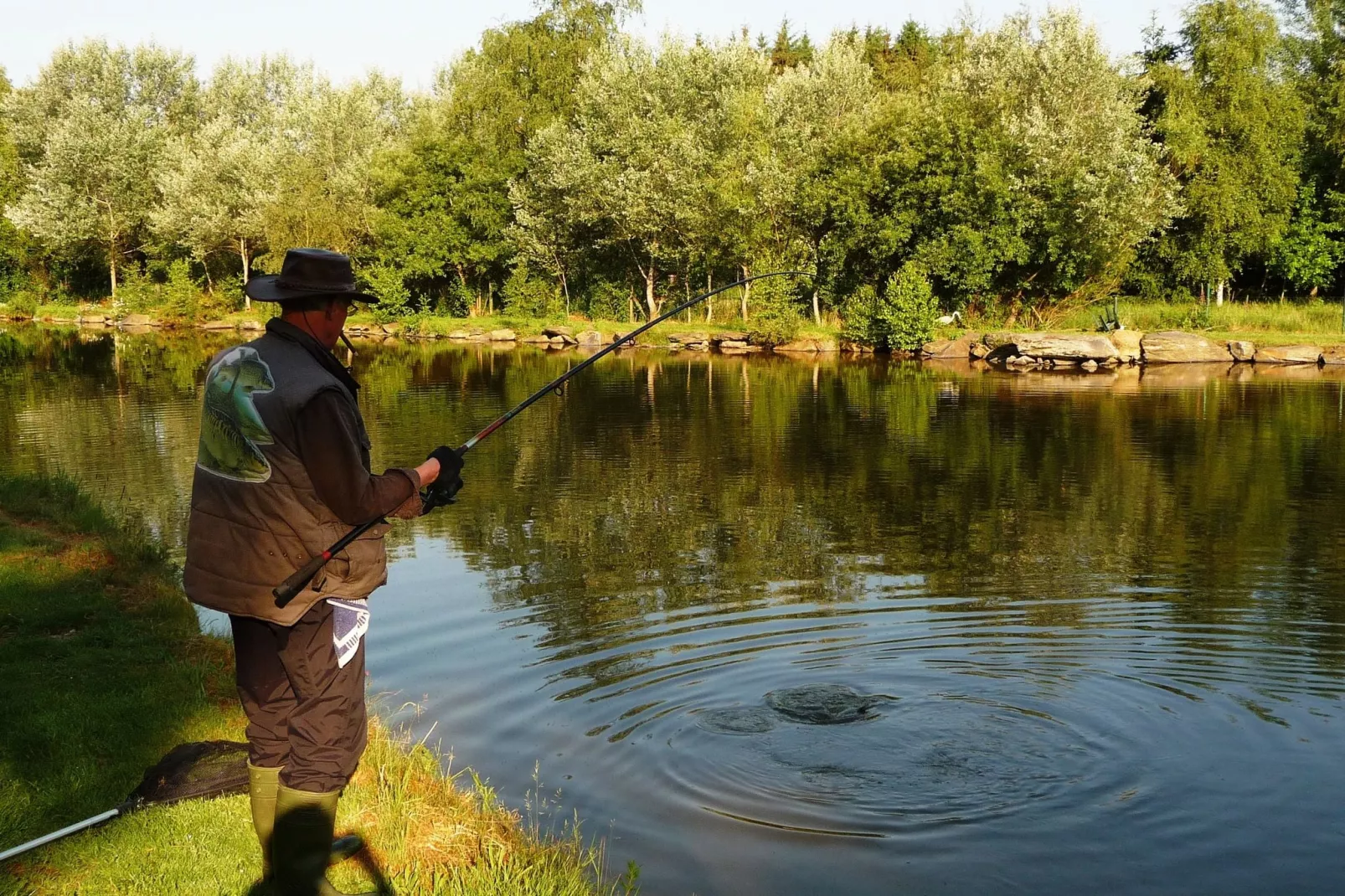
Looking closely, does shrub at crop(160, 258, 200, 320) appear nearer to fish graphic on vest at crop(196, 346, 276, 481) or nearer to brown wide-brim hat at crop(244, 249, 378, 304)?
brown wide-brim hat at crop(244, 249, 378, 304)

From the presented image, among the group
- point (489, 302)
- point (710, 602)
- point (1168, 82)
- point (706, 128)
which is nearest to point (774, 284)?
point (706, 128)

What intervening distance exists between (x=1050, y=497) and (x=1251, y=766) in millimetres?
10123

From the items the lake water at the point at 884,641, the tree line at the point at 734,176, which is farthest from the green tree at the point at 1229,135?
the lake water at the point at 884,641

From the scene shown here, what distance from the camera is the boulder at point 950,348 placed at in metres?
46.5

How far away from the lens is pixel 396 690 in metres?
9.51

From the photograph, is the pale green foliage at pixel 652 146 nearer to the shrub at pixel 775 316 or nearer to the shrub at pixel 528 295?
the shrub at pixel 775 316

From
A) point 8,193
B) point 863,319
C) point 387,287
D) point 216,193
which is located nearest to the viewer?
point 863,319

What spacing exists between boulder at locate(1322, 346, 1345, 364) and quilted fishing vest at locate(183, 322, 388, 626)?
4419 cm

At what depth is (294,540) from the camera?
183 inches

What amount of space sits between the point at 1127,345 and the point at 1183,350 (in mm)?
1942

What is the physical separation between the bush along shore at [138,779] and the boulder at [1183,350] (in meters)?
41.0

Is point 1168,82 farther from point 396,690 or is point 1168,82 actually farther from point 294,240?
point 396,690

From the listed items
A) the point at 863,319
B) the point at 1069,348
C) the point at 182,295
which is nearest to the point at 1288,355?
the point at 1069,348

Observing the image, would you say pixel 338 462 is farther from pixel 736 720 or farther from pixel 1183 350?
pixel 1183 350
